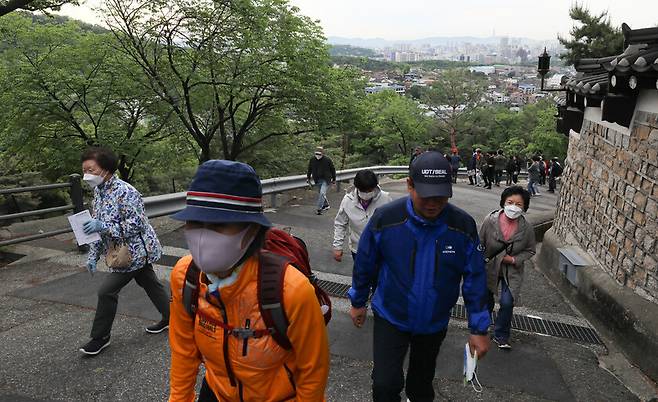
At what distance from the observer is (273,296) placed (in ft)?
5.64

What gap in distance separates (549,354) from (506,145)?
52425mm

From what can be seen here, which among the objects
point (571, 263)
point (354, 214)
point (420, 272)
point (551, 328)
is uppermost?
point (420, 272)

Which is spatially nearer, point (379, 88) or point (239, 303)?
point (239, 303)

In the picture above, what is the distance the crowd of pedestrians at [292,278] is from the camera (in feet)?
5.69

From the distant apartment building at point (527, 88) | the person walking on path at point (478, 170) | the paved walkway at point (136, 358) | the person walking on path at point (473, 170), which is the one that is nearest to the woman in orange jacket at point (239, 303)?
the paved walkway at point (136, 358)

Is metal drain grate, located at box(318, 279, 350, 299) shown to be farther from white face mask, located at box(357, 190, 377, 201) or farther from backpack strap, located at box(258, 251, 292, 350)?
backpack strap, located at box(258, 251, 292, 350)

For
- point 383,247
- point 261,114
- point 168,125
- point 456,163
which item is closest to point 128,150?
point 168,125

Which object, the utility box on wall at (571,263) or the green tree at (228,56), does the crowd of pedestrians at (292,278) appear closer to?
the utility box on wall at (571,263)

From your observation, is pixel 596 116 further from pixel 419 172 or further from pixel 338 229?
pixel 419 172

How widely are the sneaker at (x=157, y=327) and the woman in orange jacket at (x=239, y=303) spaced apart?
2442 mm

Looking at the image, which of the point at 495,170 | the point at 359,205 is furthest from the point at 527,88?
the point at 359,205

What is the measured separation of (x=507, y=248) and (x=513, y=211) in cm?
35

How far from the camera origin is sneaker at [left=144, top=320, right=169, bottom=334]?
4148 millimetres

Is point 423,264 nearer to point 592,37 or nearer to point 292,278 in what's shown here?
point 292,278
